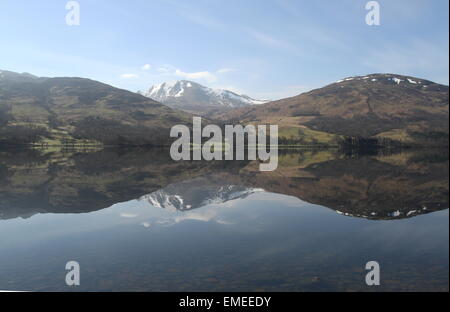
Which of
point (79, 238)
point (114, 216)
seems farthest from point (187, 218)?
point (79, 238)

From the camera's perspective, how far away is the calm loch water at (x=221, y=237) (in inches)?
888

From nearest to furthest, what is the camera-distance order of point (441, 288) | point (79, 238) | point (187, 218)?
point (441, 288)
point (79, 238)
point (187, 218)

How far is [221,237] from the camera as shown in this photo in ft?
111

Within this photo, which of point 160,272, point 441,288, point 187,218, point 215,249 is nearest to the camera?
point 441,288

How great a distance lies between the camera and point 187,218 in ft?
140

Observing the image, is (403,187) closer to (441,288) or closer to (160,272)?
(441,288)

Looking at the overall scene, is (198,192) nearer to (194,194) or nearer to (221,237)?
(194,194)

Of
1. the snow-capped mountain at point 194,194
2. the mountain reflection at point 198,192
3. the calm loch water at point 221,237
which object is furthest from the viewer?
the snow-capped mountain at point 194,194

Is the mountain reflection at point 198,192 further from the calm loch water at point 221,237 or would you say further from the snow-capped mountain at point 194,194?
the calm loch water at point 221,237

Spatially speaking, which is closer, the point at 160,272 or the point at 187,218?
the point at 160,272

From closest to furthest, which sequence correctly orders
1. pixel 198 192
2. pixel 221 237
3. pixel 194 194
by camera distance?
pixel 221 237 < pixel 194 194 < pixel 198 192

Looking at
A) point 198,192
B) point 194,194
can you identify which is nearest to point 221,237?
point 194,194

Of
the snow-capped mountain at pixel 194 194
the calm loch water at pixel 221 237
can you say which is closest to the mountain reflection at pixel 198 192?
the snow-capped mountain at pixel 194 194

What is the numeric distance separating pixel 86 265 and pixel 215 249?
34.3 ft
